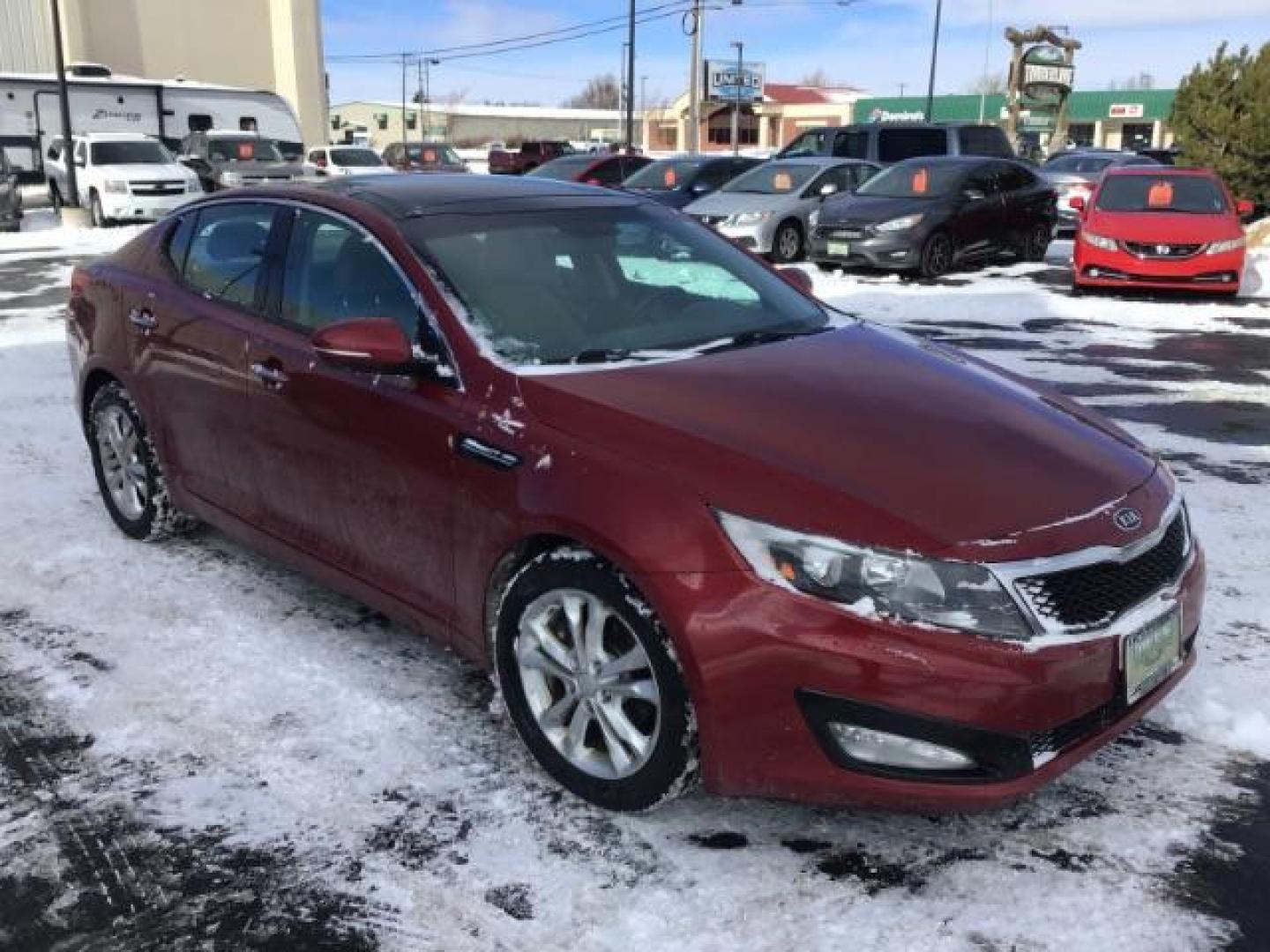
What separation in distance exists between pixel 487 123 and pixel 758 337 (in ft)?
377

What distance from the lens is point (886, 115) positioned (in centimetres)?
6712

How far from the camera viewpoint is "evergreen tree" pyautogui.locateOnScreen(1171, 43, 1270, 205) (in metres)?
18.4

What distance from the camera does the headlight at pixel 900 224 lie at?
13.6 metres

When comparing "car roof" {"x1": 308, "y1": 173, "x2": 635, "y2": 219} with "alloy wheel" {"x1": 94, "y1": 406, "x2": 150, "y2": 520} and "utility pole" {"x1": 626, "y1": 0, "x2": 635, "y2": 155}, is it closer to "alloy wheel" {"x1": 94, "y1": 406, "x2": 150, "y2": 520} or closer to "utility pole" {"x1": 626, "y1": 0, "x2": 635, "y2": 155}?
"alloy wheel" {"x1": 94, "y1": 406, "x2": 150, "y2": 520}

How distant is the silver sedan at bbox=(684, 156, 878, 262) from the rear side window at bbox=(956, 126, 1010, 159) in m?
2.96

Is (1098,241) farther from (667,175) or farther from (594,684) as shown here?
(594,684)

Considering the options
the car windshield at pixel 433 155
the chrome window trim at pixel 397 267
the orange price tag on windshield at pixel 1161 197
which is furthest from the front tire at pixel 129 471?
the car windshield at pixel 433 155

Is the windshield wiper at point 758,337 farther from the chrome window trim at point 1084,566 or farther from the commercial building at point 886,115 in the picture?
the commercial building at point 886,115

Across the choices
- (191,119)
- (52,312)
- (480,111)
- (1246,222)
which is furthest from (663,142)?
(52,312)

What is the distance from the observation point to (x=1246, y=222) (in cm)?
1866

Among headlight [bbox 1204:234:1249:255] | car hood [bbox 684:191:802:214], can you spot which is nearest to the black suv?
car hood [bbox 684:191:802:214]

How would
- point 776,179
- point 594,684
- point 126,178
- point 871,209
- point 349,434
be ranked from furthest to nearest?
point 126,178, point 776,179, point 871,209, point 349,434, point 594,684

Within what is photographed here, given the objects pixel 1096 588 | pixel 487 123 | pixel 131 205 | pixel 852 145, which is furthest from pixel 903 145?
pixel 487 123

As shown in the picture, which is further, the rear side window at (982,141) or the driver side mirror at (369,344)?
the rear side window at (982,141)
